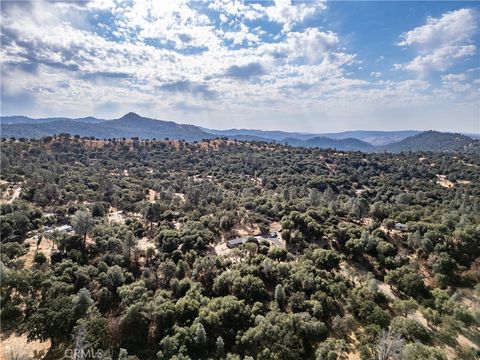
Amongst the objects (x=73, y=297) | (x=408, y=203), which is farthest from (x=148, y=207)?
(x=408, y=203)

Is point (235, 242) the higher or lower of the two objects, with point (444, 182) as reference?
lower

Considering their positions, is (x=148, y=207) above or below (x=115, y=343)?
above

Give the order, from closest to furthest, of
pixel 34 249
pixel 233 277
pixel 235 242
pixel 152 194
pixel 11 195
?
pixel 233 277, pixel 34 249, pixel 235 242, pixel 11 195, pixel 152 194

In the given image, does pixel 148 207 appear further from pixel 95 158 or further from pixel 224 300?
pixel 95 158

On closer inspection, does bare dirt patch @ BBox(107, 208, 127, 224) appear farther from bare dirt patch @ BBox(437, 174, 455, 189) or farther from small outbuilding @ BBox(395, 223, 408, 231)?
bare dirt patch @ BBox(437, 174, 455, 189)

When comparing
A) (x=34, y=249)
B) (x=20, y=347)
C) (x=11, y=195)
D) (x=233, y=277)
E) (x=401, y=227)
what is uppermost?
(x=401, y=227)

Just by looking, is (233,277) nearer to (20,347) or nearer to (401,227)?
(20,347)

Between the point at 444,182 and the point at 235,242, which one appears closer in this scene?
the point at 235,242

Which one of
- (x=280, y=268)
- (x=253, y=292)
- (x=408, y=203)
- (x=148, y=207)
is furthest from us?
(x=408, y=203)

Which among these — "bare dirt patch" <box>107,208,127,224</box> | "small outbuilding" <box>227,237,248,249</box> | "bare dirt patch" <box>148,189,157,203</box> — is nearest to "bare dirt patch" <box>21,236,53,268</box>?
"bare dirt patch" <box>107,208,127,224</box>

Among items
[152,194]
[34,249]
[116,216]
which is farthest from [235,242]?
[152,194]
